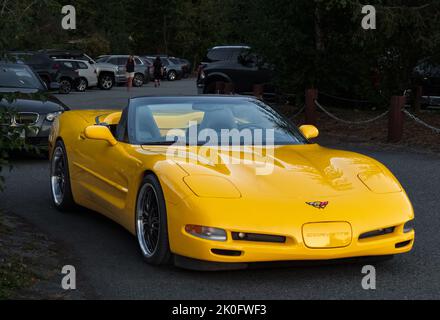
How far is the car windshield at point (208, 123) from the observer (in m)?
6.95

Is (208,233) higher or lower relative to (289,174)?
lower

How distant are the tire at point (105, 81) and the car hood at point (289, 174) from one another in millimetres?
33687

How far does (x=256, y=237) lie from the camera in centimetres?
552

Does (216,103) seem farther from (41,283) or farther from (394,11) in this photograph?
(394,11)

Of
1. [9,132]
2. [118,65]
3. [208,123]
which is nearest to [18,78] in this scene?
[9,132]

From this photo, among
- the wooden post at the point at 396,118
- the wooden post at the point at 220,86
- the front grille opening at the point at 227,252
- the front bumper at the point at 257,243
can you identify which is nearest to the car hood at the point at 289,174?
the front bumper at the point at 257,243

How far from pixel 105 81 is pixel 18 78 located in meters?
25.7

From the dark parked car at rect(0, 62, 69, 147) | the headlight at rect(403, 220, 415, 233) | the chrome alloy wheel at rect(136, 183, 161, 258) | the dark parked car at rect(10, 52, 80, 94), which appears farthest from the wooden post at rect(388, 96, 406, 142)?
the dark parked car at rect(10, 52, 80, 94)

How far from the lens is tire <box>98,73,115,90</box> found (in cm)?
3962

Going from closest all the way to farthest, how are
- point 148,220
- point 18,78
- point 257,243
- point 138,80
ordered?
point 257,243 < point 148,220 < point 18,78 < point 138,80

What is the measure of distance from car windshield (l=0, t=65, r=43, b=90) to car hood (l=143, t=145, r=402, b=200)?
8.21 m

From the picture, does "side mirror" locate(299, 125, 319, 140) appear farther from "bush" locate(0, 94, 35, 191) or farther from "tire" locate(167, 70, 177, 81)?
"tire" locate(167, 70, 177, 81)

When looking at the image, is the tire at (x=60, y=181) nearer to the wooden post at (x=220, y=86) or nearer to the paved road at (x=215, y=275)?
the paved road at (x=215, y=275)

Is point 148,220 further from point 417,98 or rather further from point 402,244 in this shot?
point 417,98
